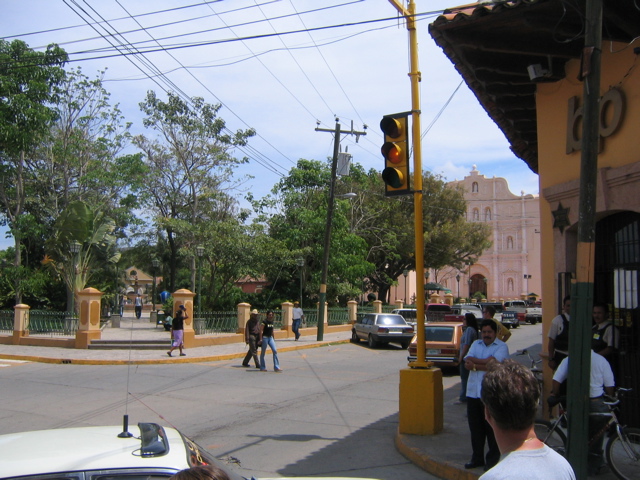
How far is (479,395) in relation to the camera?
20.4 ft

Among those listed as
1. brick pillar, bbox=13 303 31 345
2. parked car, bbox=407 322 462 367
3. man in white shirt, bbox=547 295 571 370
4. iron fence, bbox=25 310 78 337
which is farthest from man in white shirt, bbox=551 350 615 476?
brick pillar, bbox=13 303 31 345

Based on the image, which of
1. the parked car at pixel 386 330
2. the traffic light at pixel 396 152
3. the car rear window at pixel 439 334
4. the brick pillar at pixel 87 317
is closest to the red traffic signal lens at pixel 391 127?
the traffic light at pixel 396 152

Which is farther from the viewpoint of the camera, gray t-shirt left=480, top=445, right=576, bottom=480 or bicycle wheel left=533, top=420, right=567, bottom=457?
bicycle wheel left=533, top=420, right=567, bottom=457

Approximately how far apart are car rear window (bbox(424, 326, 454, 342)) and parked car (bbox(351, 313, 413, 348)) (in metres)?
7.05

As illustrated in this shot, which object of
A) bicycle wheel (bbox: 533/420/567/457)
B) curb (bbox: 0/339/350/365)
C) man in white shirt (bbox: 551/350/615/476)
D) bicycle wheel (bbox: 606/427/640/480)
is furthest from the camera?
curb (bbox: 0/339/350/365)

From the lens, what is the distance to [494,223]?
68.9 metres

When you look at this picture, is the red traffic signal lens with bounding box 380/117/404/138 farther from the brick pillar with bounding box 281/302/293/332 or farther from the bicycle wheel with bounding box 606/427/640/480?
the brick pillar with bounding box 281/302/293/332

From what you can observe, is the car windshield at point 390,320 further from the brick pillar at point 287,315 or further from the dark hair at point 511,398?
the dark hair at point 511,398

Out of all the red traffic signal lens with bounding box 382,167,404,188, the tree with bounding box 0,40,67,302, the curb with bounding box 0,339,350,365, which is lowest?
the curb with bounding box 0,339,350,365

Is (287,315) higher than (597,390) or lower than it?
lower

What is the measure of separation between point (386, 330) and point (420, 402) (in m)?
16.4

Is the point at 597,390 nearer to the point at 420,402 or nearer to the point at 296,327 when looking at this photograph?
the point at 420,402

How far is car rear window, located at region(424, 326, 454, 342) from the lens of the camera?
53.8 feet

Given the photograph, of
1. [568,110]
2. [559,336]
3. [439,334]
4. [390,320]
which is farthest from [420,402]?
[390,320]
